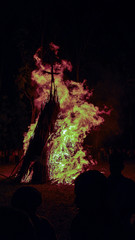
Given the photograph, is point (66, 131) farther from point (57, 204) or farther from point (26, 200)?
point (26, 200)

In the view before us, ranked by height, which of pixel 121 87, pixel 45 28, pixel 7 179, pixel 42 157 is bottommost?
pixel 7 179

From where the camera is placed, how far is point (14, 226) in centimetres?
140

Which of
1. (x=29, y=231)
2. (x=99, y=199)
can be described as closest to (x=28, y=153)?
(x=99, y=199)

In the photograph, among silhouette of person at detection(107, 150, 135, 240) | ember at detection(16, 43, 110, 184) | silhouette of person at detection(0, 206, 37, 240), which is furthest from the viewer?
ember at detection(16, 43, 110, 184)

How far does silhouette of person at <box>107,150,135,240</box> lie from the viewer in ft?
6.86

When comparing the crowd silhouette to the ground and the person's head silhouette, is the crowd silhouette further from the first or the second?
the ground

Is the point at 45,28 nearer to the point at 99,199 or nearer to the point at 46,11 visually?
the point at 46,11

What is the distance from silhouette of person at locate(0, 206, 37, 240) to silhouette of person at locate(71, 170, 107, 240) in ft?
2.57

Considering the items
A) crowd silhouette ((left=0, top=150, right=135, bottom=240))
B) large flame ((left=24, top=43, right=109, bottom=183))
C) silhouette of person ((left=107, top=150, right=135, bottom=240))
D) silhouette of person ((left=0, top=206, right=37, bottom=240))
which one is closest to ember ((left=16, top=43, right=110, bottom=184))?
large flame ((left=24, top=43, right=109, bottom=183))

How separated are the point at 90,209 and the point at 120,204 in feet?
1.17

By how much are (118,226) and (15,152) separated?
1759cm

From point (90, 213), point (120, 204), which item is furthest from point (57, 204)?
point (90, 213)

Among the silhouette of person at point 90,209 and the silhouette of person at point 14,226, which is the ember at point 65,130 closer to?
the silhouette of person at point 90,209

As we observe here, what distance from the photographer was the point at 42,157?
1041cm
